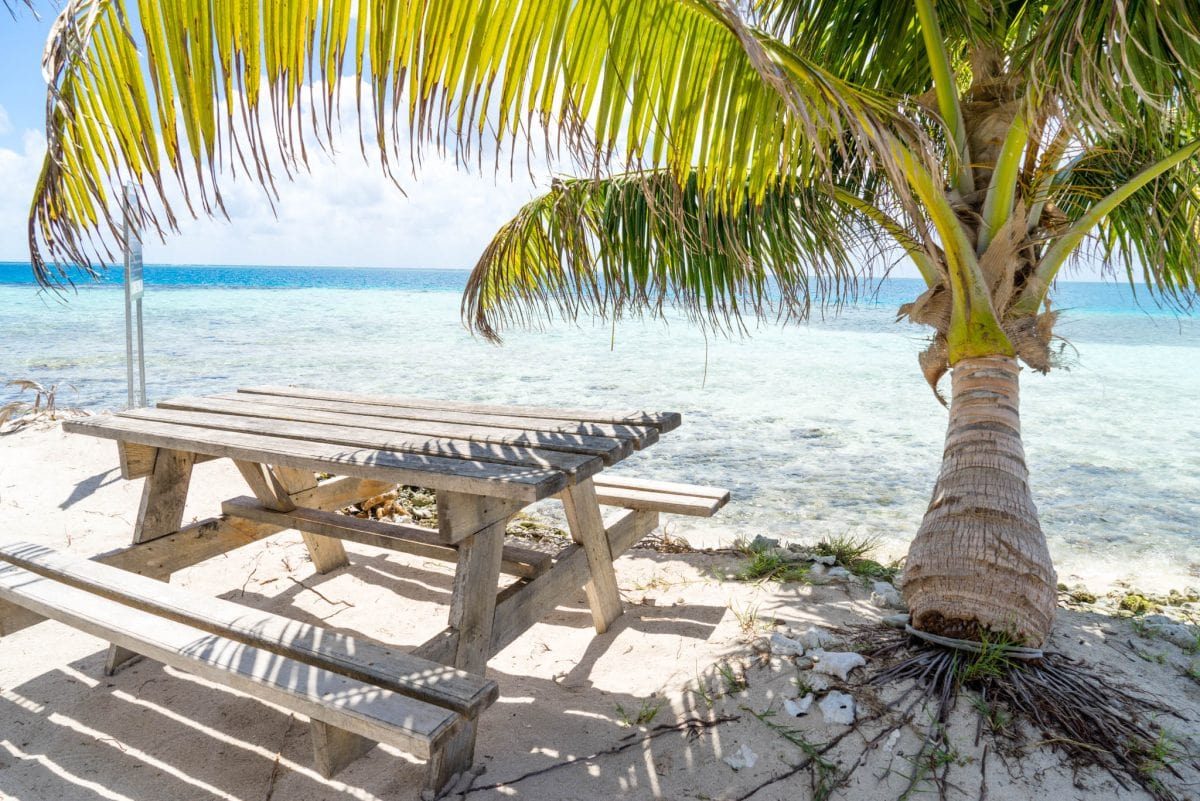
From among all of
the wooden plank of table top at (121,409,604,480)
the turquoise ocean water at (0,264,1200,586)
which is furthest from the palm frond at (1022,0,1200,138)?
the wooden plank of table top at (121,409,604,480)

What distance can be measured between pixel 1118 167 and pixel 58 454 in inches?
259

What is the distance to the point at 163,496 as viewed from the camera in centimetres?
294

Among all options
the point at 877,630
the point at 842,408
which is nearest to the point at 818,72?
the point at 877,630

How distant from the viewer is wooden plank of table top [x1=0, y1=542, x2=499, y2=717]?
1707mm

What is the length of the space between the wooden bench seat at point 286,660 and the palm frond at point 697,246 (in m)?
1.76

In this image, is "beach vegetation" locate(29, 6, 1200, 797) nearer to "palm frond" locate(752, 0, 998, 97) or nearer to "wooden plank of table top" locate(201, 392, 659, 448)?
"palm frond" locate(752, 0, 998, 97)

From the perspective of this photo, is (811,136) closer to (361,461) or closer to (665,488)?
(361,461)

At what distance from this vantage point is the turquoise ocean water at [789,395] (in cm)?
544

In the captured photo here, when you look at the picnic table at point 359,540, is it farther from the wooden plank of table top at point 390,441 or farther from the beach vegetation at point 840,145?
the beach vegetation at point 840,145

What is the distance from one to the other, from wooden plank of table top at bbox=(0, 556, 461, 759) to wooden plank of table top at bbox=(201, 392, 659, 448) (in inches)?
40.6

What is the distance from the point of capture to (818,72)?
72.9 inches

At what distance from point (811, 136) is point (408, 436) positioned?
156 cm

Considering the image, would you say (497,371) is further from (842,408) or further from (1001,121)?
(1001,121)

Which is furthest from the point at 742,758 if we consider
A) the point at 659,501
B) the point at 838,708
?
the point at 659,501
